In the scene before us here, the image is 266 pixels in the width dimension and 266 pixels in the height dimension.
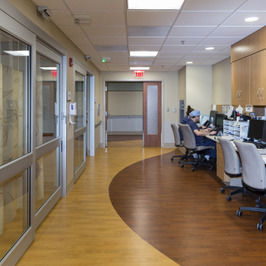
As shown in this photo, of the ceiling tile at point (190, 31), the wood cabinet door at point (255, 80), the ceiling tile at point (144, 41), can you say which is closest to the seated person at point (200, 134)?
the wood cabinet door at point (255, 80)

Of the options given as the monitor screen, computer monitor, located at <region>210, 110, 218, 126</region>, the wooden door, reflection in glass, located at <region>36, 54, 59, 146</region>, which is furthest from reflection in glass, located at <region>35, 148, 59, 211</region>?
the wooden door

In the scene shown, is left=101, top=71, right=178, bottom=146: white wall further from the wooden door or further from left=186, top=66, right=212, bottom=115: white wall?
left=186, top=66, right=212, bottom=115: white wall

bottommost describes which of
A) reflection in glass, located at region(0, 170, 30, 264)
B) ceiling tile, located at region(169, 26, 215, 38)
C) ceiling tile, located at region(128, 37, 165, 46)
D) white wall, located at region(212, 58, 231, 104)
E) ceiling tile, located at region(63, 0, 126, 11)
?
reflection in glass, located at region(0, 170, 30, 264)

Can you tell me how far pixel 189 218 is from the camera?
386 centimetres

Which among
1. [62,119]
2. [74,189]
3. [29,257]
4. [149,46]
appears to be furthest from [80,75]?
[29,257]

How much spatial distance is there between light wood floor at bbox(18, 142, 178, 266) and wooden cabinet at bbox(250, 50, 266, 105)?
106 inches

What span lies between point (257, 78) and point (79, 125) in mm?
3438

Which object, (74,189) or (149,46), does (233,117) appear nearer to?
(149,46)

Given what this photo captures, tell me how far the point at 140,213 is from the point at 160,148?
608cm

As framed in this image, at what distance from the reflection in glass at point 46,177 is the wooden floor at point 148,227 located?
0.84 ft

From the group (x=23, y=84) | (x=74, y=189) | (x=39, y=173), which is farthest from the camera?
(x=74, y=189)

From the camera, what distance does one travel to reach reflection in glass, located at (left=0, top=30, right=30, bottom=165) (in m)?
2.55

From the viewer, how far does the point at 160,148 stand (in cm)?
1007

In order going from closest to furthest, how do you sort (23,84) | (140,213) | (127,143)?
(23,84)
(140,213)
(127,143)
